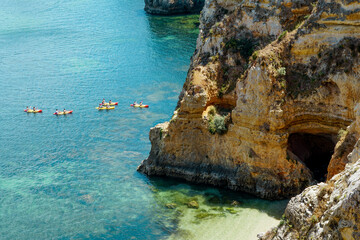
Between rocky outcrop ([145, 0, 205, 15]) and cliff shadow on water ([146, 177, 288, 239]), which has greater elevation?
rocky outcrop ([145, 0, 205, 15])

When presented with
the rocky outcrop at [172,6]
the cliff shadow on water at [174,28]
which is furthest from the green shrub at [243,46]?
the rocky outcrop at [172,6]

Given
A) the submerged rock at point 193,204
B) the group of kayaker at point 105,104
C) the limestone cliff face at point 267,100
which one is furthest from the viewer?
the group of kayaker at point 105,104

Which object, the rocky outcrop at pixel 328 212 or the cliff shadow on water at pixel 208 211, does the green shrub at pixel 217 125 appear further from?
the rocky outcrop at pixel 328 212

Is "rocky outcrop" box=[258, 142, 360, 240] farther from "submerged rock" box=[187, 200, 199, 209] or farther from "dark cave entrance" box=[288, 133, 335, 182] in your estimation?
"dark cave entrance" box=[288, 133, 335, 182]

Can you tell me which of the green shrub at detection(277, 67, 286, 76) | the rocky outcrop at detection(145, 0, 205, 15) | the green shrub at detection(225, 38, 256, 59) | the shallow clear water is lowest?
the shallow clear water

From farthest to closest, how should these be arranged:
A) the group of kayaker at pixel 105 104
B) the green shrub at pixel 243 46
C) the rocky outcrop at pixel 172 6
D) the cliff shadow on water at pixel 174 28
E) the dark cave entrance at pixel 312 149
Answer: the rocky outcrop at pixel 172 6 → the cliff shadow on water at pixel 174 28 → the group of kayaker at pixel 105 104 → the green shrub at pixel 243 46 → the dark cave entrance at pixel 312 149

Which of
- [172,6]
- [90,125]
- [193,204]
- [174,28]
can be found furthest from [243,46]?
[172,6]

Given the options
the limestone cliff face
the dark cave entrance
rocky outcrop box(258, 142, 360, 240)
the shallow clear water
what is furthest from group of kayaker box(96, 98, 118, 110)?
rocky outcrop box(258, 142, 360, 240)
